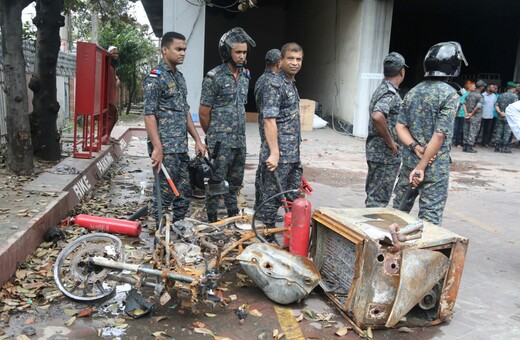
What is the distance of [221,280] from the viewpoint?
396cm

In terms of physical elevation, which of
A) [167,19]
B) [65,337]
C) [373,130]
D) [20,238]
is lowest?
[65,337]

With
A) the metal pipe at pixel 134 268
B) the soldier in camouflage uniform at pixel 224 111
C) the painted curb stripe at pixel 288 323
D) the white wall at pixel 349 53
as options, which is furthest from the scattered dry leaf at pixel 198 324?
the white wall at pixel 349 53

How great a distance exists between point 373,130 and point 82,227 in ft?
10.5

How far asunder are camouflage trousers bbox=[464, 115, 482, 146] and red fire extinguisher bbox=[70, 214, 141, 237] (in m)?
10.6

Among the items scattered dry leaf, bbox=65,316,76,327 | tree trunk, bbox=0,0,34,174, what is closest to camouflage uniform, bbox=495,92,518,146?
tree trunk, bbox=0,0,34,174

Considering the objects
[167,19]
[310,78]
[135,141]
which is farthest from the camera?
[310,78]

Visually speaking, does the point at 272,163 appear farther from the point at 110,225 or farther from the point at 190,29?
the point at 190,29

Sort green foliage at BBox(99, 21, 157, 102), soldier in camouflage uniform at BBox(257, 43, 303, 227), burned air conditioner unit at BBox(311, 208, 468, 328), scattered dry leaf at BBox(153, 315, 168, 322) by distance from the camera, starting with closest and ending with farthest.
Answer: burned air conditioner unit at BBox(311, 208, 468, 328) → scattered dry leaf at BBox(153, 315, 168, 322) → soldier in camouflage uniform at BBox(257, 43, 303, 227) → green foliage at BBox(99, 21, 157, 102)

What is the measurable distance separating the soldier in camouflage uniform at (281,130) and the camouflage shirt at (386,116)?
79 cm

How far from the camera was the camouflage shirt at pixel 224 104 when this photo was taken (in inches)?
197

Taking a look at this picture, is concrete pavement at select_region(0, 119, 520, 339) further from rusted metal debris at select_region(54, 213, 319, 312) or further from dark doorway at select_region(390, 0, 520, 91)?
dark doorway at select_region(390, 0, 520, 91)

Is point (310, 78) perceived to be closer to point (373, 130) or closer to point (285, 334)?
point (373, 130)

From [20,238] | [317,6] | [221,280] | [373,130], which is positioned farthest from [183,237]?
[317,6]

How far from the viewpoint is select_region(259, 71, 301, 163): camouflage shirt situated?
177 inches
